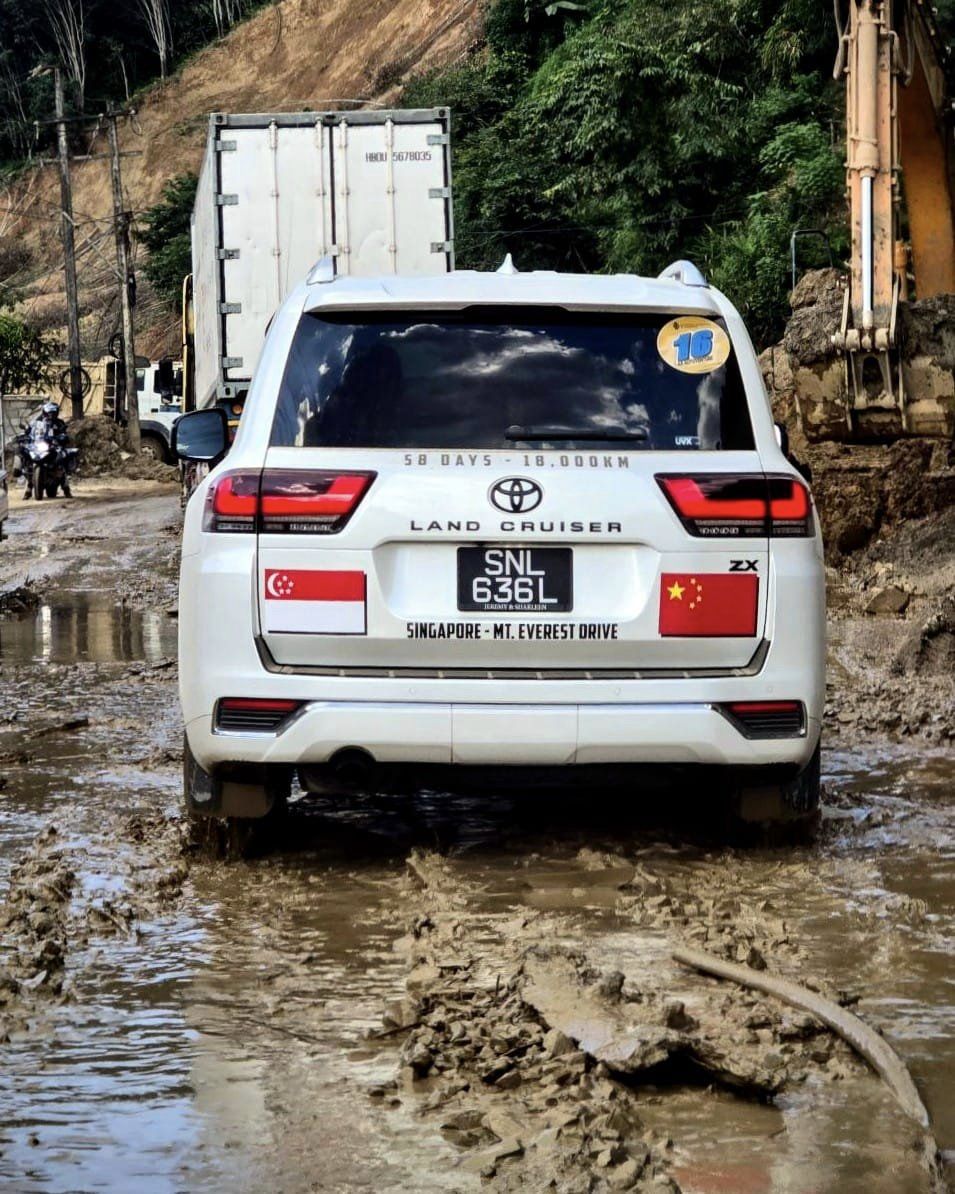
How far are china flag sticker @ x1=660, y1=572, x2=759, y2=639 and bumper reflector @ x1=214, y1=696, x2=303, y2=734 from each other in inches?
43.7

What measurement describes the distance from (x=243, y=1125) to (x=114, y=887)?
2.20 meters

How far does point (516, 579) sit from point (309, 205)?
12.0 metres

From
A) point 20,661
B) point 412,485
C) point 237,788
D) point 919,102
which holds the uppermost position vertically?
point 919,102

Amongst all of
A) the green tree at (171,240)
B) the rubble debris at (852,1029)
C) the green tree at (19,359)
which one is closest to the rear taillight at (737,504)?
the rubble debris at (852,1029)

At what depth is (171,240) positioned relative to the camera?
2347 inches

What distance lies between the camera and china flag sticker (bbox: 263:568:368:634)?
5.43 meters

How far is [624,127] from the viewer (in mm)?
33344

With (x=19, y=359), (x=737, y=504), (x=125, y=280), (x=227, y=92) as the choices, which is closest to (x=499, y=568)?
(x=737, y=504)

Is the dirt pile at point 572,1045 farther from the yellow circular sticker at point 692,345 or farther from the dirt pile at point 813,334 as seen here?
the dirt pile at point 813,334

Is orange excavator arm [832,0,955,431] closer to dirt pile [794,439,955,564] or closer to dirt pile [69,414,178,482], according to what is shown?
dirt pile [794,439,955,564]

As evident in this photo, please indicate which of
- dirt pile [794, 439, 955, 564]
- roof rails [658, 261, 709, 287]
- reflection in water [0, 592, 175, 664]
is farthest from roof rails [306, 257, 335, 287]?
dirt pile [794, 439, 955, 564]

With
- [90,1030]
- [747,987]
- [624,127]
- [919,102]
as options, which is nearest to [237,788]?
[90,1030]

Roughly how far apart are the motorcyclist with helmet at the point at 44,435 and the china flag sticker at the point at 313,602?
89.2ft

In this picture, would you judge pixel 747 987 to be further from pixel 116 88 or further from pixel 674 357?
pixel 116 88
